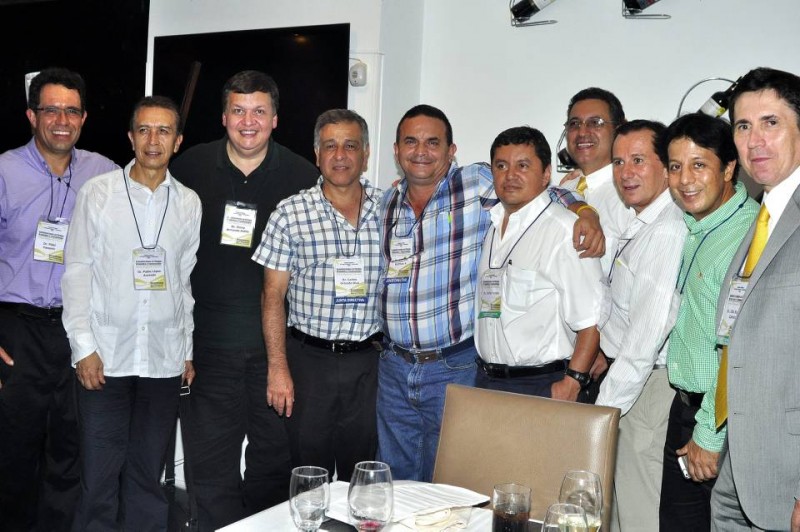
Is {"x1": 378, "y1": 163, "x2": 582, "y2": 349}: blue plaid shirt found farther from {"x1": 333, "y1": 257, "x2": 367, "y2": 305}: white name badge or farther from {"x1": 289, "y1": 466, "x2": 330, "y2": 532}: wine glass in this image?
{"x1": 289, "y1": 466, "x2": 330, "y2": 532}: wine glass

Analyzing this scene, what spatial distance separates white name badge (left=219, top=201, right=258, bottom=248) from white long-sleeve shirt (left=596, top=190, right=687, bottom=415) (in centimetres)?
158

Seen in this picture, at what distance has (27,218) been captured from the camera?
143 inches

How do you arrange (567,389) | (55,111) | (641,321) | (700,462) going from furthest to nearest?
(55,111) < (567,389) < (641,321) < (700,462)

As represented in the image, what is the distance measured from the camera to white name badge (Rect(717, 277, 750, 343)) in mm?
2254

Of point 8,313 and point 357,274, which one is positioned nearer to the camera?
point 357,274

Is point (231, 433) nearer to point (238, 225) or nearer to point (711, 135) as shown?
point (238, 225)

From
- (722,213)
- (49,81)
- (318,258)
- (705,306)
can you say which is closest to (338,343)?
(318,258)

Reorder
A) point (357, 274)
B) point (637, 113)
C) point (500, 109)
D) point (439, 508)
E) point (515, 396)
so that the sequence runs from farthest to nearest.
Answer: point (500, 109), point (637, 113), point (357, 274), point (515, 396), point (439, 508)

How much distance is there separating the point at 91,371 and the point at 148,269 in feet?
1.58

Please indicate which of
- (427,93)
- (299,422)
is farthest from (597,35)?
(299,422)

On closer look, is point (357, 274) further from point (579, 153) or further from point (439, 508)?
point (439, 508)

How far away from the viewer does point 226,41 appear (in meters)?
4.77

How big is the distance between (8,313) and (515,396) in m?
2.52

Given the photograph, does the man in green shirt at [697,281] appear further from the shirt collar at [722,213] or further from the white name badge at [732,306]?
the white name badge at [732,306]
